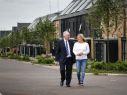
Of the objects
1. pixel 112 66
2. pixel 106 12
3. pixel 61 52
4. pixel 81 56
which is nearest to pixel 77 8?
pixel 106 12

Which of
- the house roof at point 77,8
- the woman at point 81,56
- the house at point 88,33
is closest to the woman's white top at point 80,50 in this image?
the woman at point 81,56

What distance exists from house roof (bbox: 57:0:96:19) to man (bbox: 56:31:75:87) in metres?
38.8

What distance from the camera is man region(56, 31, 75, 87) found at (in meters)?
17.9

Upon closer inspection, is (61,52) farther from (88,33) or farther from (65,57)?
(88,33)

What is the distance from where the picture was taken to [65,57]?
1798 cm

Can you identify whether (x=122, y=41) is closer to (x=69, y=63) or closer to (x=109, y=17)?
(x=109, y=17)

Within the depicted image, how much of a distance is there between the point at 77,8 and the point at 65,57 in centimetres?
4563

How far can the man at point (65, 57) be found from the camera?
704 inches

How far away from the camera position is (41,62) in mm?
49906

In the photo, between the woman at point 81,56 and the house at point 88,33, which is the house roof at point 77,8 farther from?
the woman at point 81,56

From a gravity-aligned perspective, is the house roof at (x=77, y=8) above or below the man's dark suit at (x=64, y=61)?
above

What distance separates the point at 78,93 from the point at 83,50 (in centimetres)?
333

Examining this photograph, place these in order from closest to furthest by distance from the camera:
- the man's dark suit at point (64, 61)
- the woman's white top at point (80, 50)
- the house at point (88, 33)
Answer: the man's dark suit at point (64, 61) → the woman's white top at point (80, 50) → the house at point (88, 33)

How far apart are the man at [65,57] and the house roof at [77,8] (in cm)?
3876
